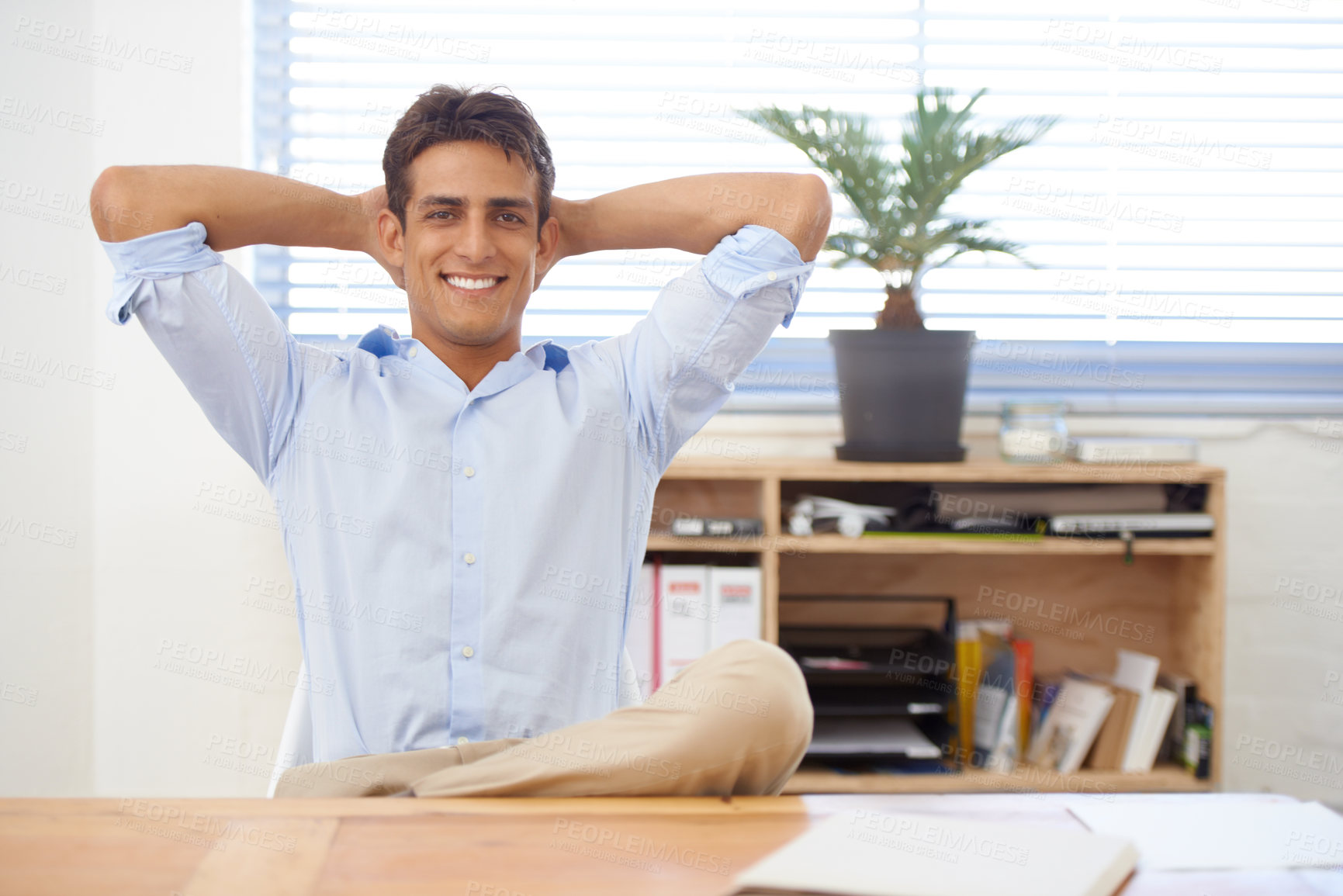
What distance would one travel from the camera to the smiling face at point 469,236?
49.3 inches

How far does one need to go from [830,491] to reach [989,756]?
675 millimetres

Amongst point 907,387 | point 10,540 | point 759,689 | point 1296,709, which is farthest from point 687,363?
point 1296,709

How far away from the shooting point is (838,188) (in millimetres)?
1993

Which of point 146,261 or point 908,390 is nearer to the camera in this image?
point 146,261

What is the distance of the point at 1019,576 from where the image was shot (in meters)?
2.30

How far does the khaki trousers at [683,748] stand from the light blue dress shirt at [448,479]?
38 centimetres

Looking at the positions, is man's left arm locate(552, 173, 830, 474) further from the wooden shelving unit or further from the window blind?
the window blind

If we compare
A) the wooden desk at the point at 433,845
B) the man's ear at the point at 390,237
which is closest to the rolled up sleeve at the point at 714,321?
the man's ear at the point at 390,237

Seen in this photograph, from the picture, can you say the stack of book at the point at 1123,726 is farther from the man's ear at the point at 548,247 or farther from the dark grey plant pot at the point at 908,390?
the man's ear at the point at 548,247

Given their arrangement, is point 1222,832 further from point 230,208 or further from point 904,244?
point 904,244

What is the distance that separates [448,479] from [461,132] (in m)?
0.46

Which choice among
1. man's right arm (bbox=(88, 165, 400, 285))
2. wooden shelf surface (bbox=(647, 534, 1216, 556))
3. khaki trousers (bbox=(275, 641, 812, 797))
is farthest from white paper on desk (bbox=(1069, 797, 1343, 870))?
wooden shelf surface (bbox=(647, 534, 1216, 556))

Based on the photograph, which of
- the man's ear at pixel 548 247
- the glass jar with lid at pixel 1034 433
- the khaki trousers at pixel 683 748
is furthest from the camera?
the glass jar with lid at pixel 1034 433

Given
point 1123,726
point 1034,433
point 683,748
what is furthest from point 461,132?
point 1123,726
